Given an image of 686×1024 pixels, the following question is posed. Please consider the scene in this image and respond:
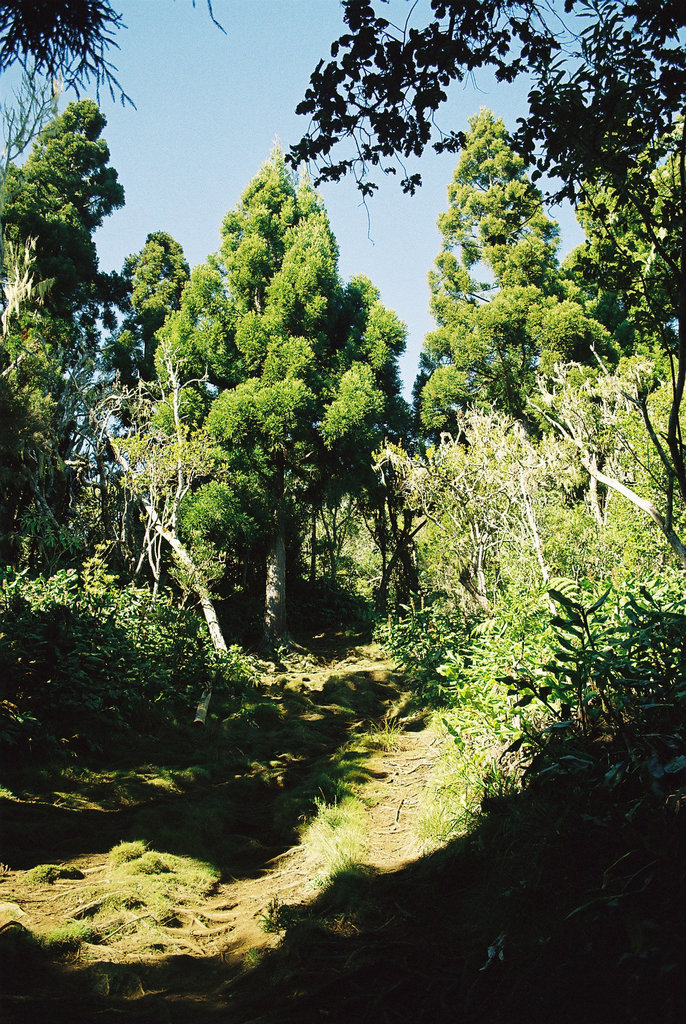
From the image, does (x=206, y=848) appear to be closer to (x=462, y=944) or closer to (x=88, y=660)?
(x=462, y=944)

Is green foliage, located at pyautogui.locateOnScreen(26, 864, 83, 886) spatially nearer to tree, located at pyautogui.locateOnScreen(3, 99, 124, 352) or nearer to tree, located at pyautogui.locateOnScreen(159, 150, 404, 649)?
tree, located at pyautogui.locateOnScreen(159, 150, 404, 649)

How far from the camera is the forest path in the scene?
8.07 feet

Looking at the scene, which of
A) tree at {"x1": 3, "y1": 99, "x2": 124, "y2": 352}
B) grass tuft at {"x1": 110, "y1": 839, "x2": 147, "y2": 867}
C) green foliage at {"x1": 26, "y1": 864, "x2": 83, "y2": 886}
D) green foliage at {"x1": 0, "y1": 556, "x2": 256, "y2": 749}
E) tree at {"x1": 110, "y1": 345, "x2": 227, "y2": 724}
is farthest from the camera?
tree at {"x1": 3, "y1": 99, "x2": 124, "y2": 352}

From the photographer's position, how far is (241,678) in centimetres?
914

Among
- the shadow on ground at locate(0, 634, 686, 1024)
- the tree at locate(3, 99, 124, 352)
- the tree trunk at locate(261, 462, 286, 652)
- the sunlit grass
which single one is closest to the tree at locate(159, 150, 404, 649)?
the tree trunk at locate(261, 462, 286, 652)

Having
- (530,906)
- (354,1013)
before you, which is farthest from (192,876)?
(530,906)

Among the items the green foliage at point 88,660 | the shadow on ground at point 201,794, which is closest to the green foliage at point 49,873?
the shadow on ground at point 201,794

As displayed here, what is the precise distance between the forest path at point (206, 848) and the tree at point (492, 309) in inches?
507

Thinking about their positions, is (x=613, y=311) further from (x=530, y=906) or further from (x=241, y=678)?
(x=530, y=906)

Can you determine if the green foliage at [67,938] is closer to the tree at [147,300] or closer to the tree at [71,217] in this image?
the tree at [71,217]

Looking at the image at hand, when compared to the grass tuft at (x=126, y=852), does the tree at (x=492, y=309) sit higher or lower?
higher

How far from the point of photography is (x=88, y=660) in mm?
6059

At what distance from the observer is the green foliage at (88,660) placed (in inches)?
203

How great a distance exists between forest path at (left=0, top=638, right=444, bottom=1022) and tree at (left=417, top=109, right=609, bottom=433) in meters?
12.9
